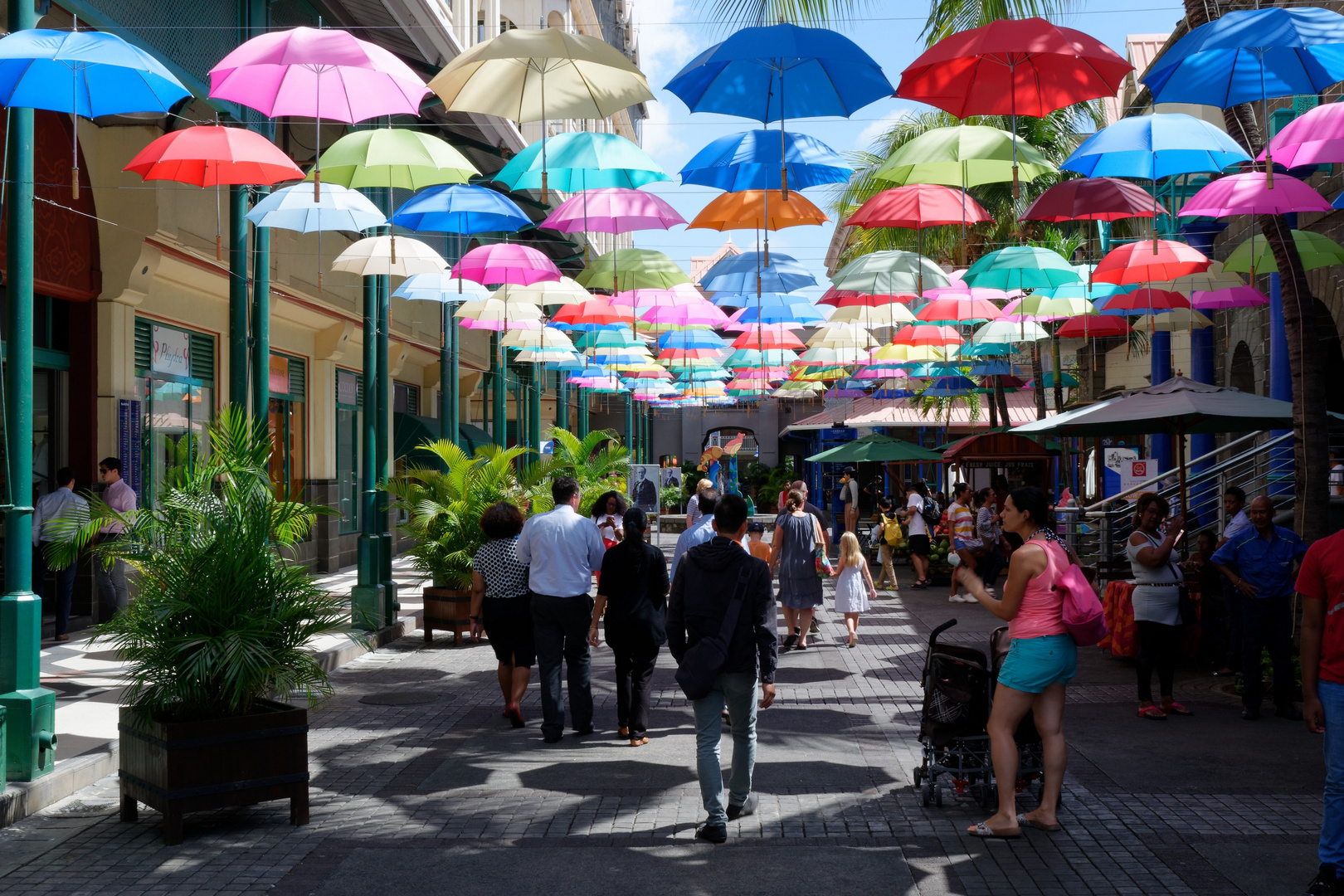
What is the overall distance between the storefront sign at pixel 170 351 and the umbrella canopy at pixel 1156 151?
1149cm

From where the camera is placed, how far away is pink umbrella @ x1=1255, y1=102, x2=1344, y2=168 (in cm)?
916

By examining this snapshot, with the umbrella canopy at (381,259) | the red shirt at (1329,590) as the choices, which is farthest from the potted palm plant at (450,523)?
the red shirt at (1329,590)

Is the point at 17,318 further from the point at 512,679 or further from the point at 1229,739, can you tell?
the point at 1229,739

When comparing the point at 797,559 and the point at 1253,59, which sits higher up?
the point at 1253,59

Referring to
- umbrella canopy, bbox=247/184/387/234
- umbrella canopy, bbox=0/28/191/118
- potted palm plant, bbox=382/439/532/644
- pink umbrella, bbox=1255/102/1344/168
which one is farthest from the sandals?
potted palm plant, bbox=382/439/532/644

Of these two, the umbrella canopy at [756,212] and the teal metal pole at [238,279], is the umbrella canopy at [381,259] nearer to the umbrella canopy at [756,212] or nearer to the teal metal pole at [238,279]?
the teal metal pole at [238,279]

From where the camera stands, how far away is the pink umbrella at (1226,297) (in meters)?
15.4

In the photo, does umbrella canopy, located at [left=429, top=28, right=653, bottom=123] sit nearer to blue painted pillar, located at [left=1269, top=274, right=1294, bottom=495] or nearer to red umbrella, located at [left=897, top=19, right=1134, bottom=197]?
red umbrella, located at [left=897, top=19, right=1134, bottom=197]

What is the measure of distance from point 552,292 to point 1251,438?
12.1 metres

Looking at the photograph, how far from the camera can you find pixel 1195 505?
17938 mm

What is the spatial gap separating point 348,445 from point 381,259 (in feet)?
39.4

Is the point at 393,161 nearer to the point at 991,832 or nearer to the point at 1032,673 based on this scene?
the point at 1032,673

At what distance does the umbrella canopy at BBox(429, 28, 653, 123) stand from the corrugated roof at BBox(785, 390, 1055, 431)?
21.7m

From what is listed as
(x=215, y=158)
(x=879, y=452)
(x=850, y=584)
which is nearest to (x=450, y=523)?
(x=850, y=584)
